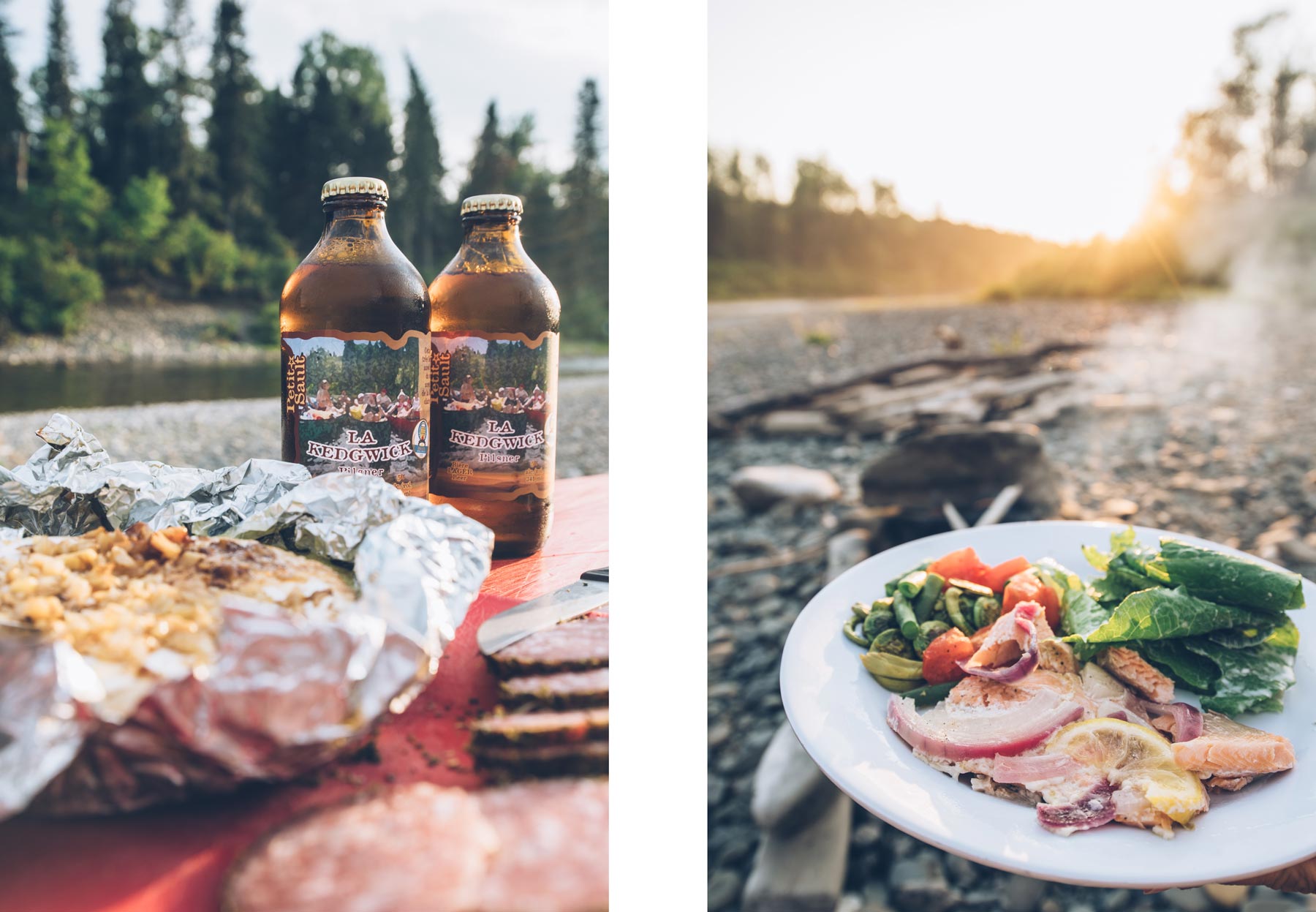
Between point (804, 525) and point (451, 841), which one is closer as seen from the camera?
point (451, 841)

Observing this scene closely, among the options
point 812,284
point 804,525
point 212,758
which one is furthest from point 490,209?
point 812,284

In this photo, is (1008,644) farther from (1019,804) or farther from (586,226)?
(586,226)

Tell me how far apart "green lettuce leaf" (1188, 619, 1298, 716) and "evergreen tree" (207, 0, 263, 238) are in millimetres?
1358

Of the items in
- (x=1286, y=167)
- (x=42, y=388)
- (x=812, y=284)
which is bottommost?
(x=42, y=388)

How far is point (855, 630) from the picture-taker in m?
0.90

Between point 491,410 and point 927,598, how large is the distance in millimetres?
535

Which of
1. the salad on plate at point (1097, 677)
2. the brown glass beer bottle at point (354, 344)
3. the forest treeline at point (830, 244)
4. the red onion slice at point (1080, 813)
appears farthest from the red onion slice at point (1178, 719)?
the forest treeline at point (830, 244)

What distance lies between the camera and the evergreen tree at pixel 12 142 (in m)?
→ 1.12

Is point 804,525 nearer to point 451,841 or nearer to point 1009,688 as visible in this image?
point 1009,688

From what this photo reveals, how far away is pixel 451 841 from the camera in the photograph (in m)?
0.57

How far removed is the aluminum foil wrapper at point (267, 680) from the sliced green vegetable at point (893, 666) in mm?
432

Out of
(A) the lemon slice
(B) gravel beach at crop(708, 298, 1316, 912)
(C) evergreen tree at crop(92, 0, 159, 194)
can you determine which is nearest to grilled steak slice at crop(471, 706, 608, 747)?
(A) the lemon slice

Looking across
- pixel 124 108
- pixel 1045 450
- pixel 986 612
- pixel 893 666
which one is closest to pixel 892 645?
pixel 893 666

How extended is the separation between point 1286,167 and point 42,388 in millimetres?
3475
